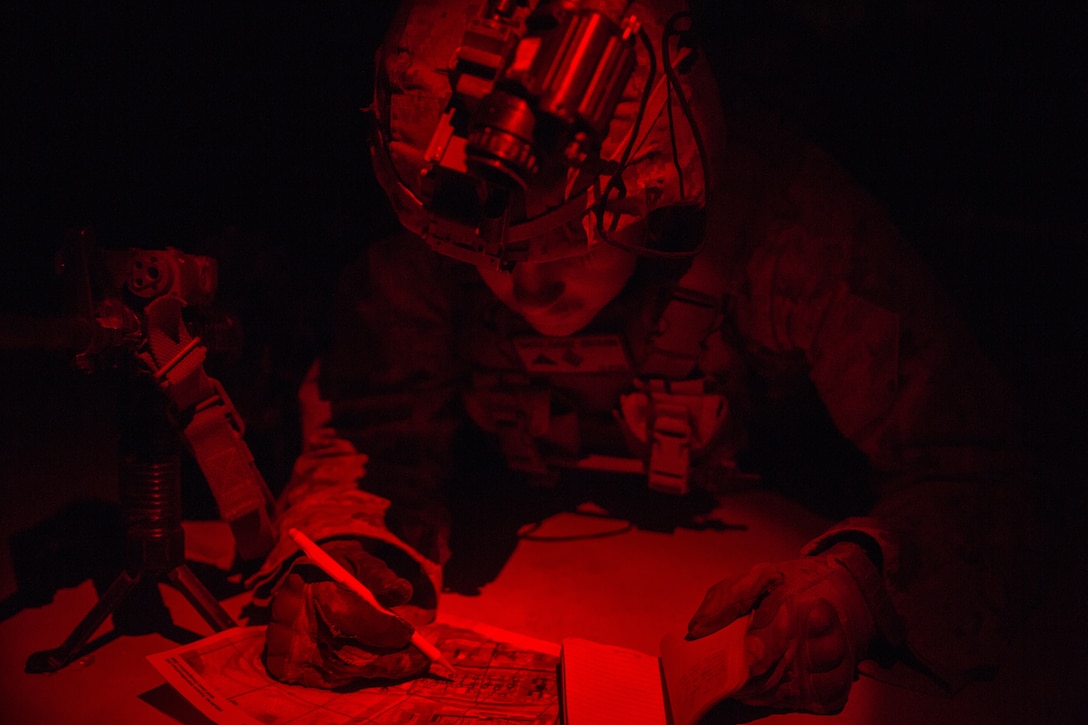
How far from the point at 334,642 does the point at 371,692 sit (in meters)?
0.09

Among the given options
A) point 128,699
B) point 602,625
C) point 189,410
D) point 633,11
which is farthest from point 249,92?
point 602,625

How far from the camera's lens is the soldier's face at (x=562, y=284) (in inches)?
49.2

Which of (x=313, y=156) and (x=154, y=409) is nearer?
(x=154, y=409)

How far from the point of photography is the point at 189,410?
1218mm

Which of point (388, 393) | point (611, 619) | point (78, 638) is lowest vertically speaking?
point (78, 638)

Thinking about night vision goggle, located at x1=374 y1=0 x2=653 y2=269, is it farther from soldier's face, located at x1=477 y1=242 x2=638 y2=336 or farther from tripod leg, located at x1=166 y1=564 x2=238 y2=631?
tripod leg, located at x1=166 y1=564 x2=238 y2=631

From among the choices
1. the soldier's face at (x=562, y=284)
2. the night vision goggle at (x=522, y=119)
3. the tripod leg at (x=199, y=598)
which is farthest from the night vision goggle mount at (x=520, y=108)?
the tripod leg at (x=199, y=598)

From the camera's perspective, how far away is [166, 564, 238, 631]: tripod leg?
1192 mm

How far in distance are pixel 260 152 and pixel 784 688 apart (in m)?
1.71

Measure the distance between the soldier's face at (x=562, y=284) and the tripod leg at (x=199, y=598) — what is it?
73 cm

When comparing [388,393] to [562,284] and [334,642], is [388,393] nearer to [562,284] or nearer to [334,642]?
[562,284]

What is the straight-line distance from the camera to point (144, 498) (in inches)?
45.9

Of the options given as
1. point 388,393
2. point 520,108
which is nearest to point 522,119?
point 520,108

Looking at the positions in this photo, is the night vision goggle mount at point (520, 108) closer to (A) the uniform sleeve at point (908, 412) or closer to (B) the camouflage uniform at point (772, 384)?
A: (B) the camouflage uniform at point (772, 384)
